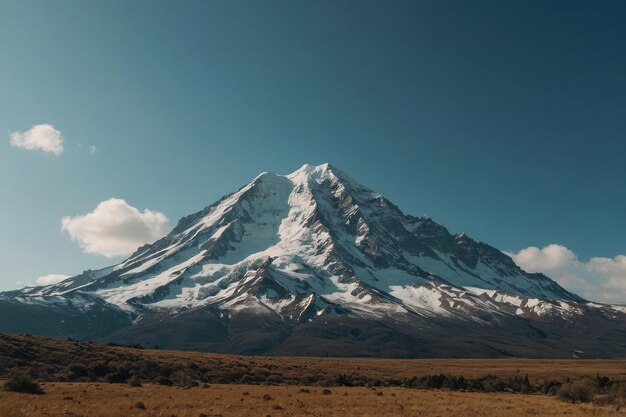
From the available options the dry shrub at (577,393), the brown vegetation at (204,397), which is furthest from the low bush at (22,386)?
the dry shrub at (577,393)

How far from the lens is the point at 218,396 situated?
Answer: 4466cm

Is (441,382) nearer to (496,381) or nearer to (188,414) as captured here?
(496,381)

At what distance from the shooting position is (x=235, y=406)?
3859 centimetres

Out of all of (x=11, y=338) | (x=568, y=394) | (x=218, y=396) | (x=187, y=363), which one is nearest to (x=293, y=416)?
(x=218, y=396)

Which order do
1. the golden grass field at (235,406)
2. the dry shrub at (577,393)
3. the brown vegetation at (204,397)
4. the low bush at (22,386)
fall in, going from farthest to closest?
the dry shrub at (577,393) → the low bush at (22,386) → the brown vegetation at (204,397) → the golden grass field at (235,406)

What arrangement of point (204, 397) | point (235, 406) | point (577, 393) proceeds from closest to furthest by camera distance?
point (235, 406) < point (204, 397) < point (577, 393)

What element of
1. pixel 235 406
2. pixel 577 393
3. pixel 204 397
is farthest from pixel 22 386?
pixel 577 393

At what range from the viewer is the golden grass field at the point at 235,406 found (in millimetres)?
33375

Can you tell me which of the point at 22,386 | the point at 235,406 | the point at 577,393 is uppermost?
the point at 22,386

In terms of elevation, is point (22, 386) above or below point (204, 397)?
above

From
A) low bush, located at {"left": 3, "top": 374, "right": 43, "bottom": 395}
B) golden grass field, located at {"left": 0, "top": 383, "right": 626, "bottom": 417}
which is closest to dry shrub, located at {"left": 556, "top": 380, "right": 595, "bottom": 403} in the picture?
golden grass field, located at {"left": 0, "top": 383, "right": 626, "bottom": 417}

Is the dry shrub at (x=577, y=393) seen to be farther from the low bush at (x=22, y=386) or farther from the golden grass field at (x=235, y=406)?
the low bush at (x=22, y=386)

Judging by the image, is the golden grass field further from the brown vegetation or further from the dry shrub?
the dry shrub

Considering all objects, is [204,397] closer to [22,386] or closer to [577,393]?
[22,386]
